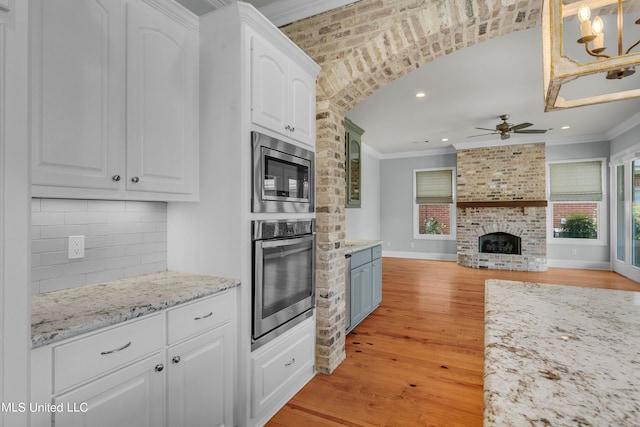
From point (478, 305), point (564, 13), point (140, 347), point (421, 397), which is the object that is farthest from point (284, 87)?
point (478, 305)

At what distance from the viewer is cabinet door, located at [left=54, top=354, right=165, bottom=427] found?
3.72 feet

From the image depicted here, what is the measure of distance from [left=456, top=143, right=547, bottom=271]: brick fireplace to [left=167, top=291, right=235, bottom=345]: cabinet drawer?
702 centimetres

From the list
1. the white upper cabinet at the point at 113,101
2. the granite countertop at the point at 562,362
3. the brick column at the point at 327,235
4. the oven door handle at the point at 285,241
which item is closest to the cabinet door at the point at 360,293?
the brick column at the point at 327,235

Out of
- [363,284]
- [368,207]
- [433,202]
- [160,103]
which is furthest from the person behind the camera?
[433,202]

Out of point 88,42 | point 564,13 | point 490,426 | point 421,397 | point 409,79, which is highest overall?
point 409,79

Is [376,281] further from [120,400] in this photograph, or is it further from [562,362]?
[562,362]

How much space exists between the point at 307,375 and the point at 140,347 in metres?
1.45

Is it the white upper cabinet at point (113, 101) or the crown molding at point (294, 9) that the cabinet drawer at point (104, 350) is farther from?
the crown molding at point (294, 9)

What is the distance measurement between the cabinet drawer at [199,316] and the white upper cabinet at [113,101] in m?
0.61

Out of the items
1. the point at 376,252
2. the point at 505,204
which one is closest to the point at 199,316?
the point at 376,252

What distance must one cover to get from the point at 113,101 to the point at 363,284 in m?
2.97

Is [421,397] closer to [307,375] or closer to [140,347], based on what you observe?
[307,375]

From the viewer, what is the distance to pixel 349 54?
2.42 metres

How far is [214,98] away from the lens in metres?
1.92
